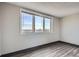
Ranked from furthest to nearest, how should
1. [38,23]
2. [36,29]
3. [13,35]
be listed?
1. [38,23]
2. [36,29]
3. [13,35]

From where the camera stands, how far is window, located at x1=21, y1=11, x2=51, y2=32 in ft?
11.2

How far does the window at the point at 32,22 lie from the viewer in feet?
11.2

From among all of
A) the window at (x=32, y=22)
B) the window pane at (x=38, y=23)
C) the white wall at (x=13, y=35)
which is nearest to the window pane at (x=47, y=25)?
the window at (x=32, y=22)

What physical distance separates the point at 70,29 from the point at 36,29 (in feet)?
7.77

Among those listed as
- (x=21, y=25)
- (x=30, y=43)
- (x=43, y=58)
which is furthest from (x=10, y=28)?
(x=43, y=58)

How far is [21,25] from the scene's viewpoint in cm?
321

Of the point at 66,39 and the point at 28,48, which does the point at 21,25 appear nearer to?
the point at 28,48

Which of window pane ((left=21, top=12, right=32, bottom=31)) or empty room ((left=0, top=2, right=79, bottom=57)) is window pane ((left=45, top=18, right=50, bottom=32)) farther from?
window pane ((left=21, top=12, right=32, bottom=31))

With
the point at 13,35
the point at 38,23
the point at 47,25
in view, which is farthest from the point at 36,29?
the point at 13,35

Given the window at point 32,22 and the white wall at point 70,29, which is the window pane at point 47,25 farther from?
the white wall at point 70,29

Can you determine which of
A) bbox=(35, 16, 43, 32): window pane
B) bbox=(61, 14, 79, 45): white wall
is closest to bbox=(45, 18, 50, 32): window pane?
bbox=(35, 16, 43, 32): window pane

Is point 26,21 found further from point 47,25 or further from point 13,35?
point 47,25

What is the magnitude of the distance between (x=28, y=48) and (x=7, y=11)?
186cm

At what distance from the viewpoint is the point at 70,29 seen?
4832mm
